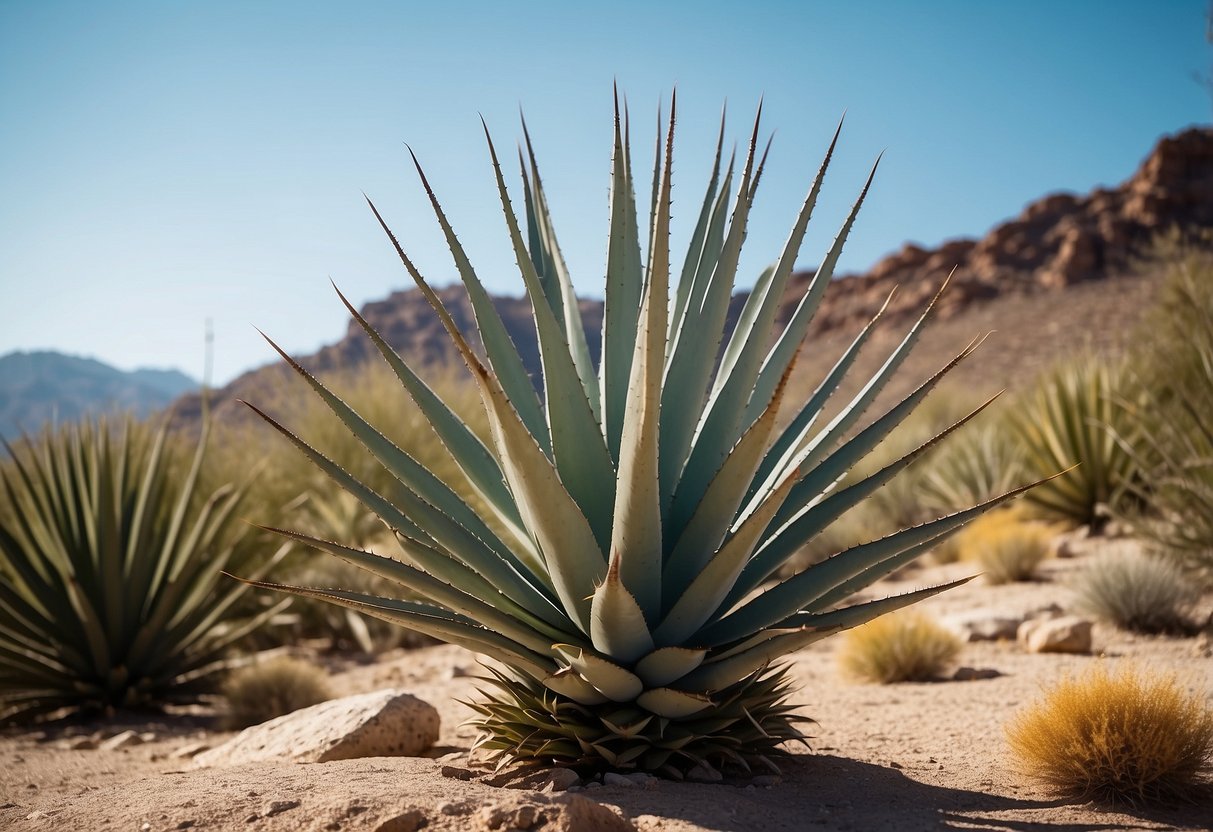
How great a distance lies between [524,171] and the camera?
12.5 ft

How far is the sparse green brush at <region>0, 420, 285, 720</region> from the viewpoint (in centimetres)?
583

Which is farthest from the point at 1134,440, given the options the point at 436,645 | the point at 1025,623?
the point at 436,645

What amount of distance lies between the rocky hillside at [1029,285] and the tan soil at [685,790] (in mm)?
20715

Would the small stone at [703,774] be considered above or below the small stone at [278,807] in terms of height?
below

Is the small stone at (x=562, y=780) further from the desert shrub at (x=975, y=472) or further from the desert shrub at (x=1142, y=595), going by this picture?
the desert shrub at (x=975, y=472)

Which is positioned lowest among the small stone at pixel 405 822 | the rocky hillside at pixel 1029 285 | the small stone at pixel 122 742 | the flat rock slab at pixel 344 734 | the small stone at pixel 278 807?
the small stone at pixel 122 742

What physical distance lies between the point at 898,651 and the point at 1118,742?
3035 millimetres

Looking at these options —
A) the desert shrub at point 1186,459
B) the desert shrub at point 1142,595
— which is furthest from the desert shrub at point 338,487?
the desert shrub at point 1186,459

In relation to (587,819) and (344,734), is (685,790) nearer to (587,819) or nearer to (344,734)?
(587,819)

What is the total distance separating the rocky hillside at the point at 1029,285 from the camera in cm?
3875

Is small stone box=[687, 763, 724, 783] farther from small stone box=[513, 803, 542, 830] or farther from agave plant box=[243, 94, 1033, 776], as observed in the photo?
small stone box=[513, 803, 542, 830]

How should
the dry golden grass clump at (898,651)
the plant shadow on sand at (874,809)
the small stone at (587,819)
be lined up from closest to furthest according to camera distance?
the small stone at (587,819) → the plant shadow on sand at (874,809) → the dry golden grass clump at (898,651)

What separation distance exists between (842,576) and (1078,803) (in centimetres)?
114

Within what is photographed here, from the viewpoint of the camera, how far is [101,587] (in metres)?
5.93
